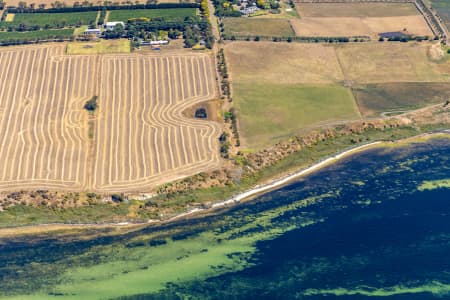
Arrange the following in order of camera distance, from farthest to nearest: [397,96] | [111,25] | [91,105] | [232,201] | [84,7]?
[84,7]
[111,25]
[397,96]
[91,105]
[232,201]

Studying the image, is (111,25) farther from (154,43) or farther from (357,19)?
(357,19)

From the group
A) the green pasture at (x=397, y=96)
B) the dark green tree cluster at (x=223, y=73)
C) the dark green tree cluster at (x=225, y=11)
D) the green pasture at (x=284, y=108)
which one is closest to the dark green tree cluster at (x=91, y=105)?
the dark green tree cluster at (x=223, y=73)

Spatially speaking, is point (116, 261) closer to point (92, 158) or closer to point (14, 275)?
point (14, 275)

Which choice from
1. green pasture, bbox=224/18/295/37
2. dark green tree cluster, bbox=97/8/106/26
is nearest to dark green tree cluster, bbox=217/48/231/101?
green pasture, bbox=224/18/295/37

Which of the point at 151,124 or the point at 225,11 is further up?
the point at 225,11

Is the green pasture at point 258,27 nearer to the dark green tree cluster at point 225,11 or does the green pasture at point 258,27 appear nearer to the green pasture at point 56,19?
the dark green tree cluster at point 225,11

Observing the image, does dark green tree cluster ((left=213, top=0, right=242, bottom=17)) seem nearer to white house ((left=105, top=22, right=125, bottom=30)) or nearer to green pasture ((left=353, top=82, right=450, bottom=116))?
white house ((left=105, top=22, right=125, bottom=30))

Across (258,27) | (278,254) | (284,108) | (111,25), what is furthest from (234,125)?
(111,25)
